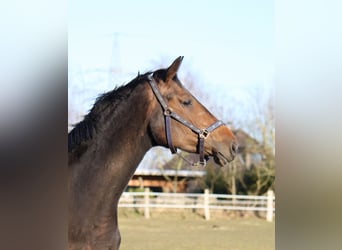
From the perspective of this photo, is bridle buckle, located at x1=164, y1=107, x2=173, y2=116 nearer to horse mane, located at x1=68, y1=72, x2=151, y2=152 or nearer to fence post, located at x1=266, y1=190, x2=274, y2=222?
horse mane, located at x1=68, y1=72, x2=151, y2=152

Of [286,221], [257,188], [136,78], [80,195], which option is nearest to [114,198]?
[80,195]

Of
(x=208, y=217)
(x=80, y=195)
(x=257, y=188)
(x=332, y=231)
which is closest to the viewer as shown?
(x=332, y=231)

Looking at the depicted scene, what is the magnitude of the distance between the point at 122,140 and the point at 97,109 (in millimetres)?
216

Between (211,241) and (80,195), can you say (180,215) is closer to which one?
(211,241)

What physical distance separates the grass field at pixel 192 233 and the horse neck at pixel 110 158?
5909 millimetres

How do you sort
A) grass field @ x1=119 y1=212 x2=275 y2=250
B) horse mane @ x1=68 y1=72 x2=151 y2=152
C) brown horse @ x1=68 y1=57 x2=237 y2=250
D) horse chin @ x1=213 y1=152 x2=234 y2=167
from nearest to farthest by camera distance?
brown horse @ x1=68 y1=57 x2=237 y2=250
horse mane @ x1=68 y1=72 x2=151 y2=152
horse chin @ x1=213 y1=152 x2=234 y2=167
grass field @ x1=119 y1=212 x2=275 y2=250

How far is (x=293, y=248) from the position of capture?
0.97 metres

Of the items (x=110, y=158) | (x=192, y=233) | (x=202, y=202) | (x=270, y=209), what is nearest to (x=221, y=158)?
(x=110, y=158)

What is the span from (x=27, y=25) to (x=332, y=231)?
27.1 inches

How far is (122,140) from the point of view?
2365 mm

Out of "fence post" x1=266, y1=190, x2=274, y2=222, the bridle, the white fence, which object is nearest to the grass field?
"fence post" x1=266, y1=190, x2=274, y2=222

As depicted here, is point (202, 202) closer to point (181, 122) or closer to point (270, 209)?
point (270, 209)

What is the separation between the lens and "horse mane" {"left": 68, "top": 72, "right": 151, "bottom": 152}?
90.4 inches

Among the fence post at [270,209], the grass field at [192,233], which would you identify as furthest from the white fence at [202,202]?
the grass field at [192,233]
